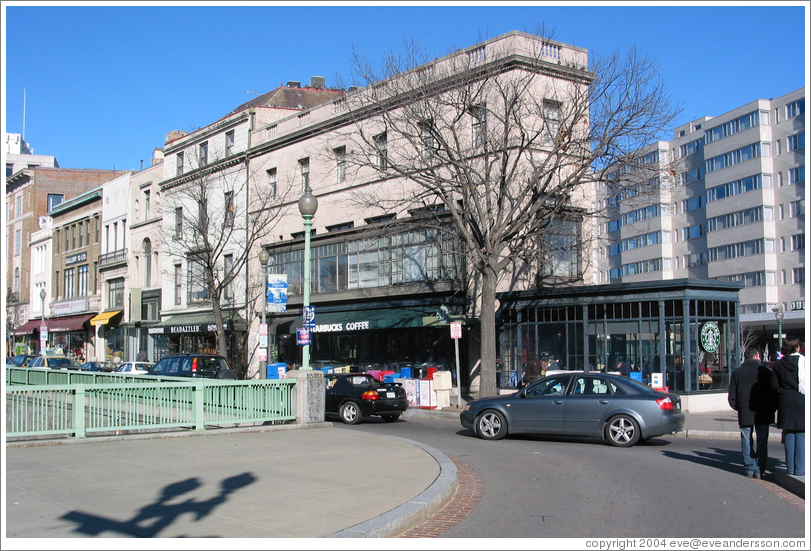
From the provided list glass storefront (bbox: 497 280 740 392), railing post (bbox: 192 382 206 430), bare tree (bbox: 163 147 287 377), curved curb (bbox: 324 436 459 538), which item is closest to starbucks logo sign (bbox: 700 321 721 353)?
glass storefront (bbox: 497 280 740 392)

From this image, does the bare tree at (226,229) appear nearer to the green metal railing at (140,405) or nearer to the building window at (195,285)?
the building window at (195,285)

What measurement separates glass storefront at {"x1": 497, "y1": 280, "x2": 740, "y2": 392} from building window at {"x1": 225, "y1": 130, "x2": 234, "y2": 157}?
921 inches

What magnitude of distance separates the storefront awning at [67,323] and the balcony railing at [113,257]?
15.1ft

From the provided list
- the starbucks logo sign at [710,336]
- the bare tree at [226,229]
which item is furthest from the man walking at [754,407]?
the bare tree at [226,229]

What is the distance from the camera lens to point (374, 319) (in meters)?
31.1

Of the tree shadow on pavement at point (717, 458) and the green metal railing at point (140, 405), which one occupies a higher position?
the green metal railing at point (140, 405)

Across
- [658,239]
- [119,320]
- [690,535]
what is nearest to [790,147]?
[658,239]

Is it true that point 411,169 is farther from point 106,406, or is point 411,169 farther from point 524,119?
point 106,406

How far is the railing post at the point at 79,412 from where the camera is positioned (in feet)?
44.5

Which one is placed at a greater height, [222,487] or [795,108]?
[795,108]

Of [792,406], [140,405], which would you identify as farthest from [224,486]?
[792,406]

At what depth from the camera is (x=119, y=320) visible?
53.3m

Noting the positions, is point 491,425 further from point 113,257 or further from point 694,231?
point 694,231

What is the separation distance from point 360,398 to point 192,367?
8853 mm
